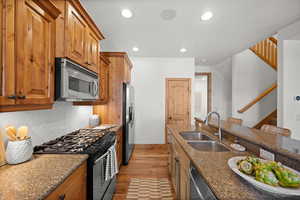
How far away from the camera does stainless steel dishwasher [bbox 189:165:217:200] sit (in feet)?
2.88

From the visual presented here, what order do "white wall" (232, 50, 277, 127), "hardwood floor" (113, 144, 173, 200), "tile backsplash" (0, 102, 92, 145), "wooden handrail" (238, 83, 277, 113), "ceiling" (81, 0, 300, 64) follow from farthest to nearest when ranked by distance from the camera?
"white wall" (232, 50, 277, 127), "wooden handrail" (238, 83, 277, 113), "hardwood floor" (113, 144, 173, 200), "ceiling" (81, 0, 300, 64), "tile backsplash" (0, 102, 92, 145)

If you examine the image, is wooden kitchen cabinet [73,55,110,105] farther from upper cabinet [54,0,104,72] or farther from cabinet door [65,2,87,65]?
cabinet door [65,2,87,65]

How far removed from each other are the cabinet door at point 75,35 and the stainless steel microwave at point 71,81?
0.38 feet

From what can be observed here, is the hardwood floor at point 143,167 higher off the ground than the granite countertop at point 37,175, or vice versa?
the granite countertop at point 37,175

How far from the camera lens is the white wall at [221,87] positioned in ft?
17.2

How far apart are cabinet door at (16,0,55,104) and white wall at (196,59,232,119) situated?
520cm

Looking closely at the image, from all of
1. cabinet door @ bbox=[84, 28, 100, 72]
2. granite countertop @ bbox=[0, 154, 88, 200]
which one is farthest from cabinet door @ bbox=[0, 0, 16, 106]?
cabinet door @ bbox=[84, 28, 100, 72]

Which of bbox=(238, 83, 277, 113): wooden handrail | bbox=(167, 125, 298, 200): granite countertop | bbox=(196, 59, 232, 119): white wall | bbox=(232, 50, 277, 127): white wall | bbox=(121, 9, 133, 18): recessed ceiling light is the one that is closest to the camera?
bbox=(167, 125, 298, 200): granite countertop

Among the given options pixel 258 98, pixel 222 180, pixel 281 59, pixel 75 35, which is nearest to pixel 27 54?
pixel 75 35

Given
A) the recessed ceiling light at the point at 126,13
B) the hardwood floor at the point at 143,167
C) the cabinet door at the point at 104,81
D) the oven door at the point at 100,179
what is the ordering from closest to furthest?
the oven door at the point at 100,179 → the recessed ceiling light at the point at 126,13 → the hardwood floor at the point at 143,167 → the cabinet door at the point at 104,81

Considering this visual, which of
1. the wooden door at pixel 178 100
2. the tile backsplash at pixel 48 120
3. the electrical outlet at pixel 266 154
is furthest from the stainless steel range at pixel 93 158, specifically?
the wooden door at pixel 178 100

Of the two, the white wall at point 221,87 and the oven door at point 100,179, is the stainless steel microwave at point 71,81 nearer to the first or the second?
the oven door at point 100,179

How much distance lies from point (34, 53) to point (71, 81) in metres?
0.37

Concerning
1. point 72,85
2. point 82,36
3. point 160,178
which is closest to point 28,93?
point 72,85
